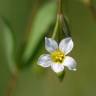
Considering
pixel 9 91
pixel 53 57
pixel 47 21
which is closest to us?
pixel 53 57

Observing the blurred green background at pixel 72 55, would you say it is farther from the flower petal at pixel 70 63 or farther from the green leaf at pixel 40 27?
the flower petal at pixel 70 63

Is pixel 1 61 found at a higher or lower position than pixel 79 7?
lower

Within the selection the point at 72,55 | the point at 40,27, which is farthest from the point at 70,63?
the point at 72,55

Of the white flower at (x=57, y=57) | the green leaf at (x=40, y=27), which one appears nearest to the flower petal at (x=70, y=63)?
the white flower at (x=57, y=57)

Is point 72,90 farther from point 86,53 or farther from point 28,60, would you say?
point 28,60

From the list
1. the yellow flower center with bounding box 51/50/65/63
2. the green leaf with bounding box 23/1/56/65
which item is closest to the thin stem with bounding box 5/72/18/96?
the green leaf with bounding box 23/1/56/65

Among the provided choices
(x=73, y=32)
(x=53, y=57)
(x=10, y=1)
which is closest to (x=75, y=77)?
(x=73, y=32)

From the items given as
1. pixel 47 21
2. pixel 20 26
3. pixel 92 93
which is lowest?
pixel 92 93
